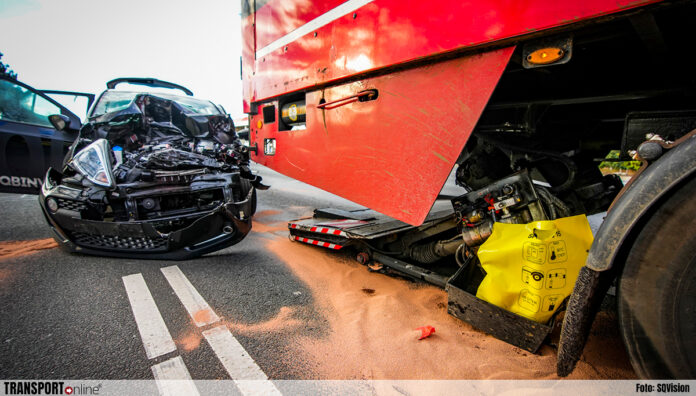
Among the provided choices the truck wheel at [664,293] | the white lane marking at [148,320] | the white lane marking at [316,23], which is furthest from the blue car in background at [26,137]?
the truck wheel at [664,293]

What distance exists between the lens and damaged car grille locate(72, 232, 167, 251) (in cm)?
291

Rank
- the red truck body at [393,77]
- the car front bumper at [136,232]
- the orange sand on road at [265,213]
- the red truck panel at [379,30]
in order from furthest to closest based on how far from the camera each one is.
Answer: the orange sand on road at [265,213] → the car front bumper at [136,232] → the red truck body at [393,77] → the red truck panel at [379,30]

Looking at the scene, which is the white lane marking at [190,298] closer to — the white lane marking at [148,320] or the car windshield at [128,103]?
the white lane marking at [148,320]

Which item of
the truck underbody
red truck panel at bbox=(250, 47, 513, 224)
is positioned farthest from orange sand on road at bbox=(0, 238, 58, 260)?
red truck panel at bbox=(250, 47, 513, 224)

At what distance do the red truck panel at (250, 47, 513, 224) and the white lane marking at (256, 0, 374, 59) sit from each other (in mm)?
505

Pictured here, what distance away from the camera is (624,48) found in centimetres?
169

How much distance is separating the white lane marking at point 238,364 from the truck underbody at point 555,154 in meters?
1.26

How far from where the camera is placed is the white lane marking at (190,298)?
2.17 metres

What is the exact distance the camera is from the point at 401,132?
197 cm

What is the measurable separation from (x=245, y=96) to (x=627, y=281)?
377cm

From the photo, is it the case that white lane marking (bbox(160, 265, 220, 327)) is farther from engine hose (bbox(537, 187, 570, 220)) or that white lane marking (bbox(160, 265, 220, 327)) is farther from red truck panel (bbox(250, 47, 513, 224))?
engine hose (bbox(537, 187, 570, 220))

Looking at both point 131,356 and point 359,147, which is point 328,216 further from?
point 131,356

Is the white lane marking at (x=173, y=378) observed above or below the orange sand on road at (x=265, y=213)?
above

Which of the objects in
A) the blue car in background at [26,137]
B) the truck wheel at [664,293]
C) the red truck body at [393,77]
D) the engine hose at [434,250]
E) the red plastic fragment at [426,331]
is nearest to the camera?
the truck wheel at [664,293]
